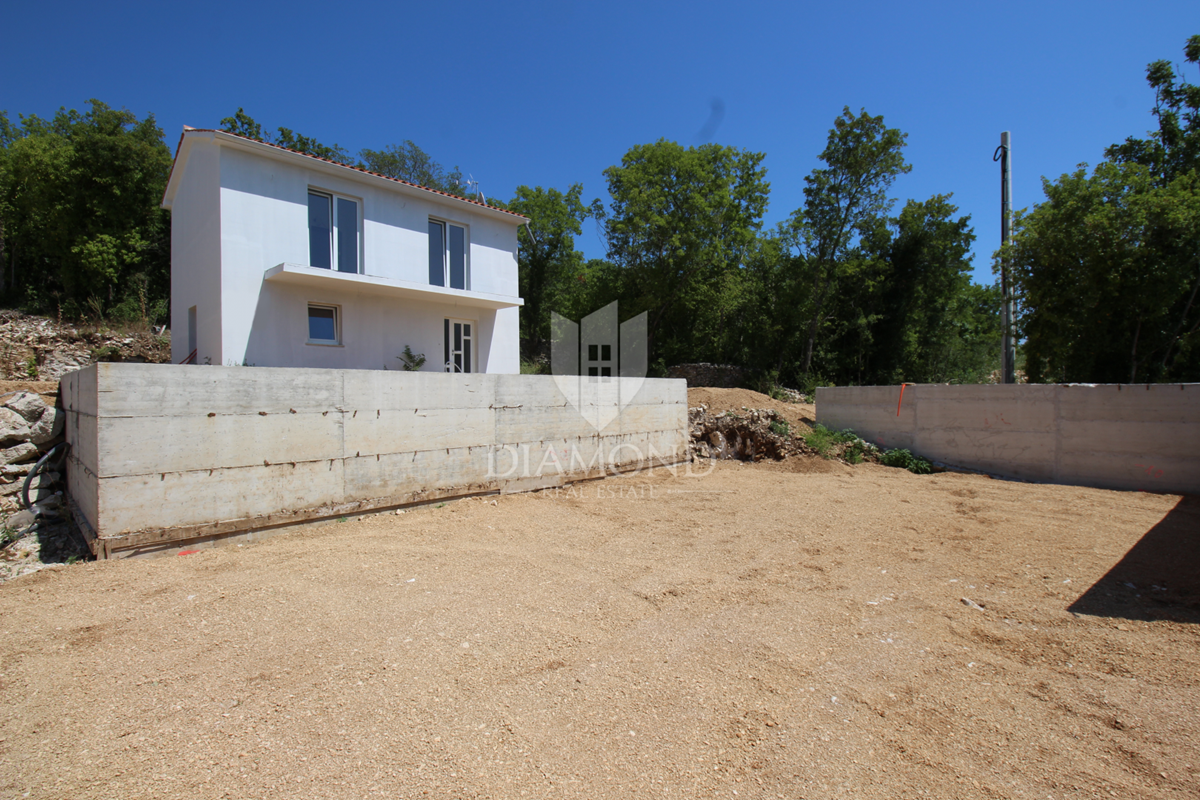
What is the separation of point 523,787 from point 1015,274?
15339mm

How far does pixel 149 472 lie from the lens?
5.16 metres

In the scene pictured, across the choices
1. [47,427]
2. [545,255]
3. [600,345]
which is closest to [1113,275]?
Answer: [47,427]

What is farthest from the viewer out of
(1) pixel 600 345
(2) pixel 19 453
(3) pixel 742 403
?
(1) pixel 600 345

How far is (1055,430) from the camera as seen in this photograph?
9.67 metres

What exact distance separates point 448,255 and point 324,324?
3.35 meters

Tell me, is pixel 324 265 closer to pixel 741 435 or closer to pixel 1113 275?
pixel 741 435

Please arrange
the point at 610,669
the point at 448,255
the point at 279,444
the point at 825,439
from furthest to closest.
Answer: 1. the point at 448,255
2. the point at 825,439
3. the point at 279,444
4. the point at 610,669

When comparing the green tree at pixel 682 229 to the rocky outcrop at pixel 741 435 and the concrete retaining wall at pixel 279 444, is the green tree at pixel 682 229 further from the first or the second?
the concrete retaining wall at pixel 279 444

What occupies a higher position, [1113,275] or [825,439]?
[1113,275]

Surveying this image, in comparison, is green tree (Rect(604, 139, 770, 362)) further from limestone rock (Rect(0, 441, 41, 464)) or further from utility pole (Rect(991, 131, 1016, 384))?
limestone rock (Rect(0, 441, 41, 464))

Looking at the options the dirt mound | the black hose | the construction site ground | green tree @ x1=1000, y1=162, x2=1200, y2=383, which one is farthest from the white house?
green tree @ x1=1000, y1=162, x2=1200, y2=383

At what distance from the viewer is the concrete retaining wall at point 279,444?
16.7 ft

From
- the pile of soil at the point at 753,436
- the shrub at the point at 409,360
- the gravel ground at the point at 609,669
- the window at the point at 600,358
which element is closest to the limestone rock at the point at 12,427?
the gravel ground at the point at 609,669

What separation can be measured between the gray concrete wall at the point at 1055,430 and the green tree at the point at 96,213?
23102mm
